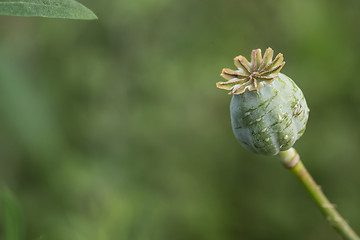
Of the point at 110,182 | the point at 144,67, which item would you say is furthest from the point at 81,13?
the point at 144,67

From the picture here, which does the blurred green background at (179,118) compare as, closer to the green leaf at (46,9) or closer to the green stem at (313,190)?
the green stem at (313,190)

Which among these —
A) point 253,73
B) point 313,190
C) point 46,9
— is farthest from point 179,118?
point 46,9

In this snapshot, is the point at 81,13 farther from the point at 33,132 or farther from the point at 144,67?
the point at 144,67

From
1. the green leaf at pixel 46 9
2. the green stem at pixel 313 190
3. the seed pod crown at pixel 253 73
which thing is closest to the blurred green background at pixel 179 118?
the green stem at pixel 313 190

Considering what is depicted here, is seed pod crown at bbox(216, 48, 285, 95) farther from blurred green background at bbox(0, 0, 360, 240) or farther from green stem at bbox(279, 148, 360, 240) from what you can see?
blurred green background at bbox(0, 0, 360, 240)

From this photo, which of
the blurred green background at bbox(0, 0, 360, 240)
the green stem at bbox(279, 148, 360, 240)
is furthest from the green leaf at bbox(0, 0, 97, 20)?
the blurred green background at bbox(0, 0, 360, 240)

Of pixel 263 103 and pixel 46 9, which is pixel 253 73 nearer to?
pixel 263 103

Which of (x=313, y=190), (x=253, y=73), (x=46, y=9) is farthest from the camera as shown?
(x=313, y=190)
